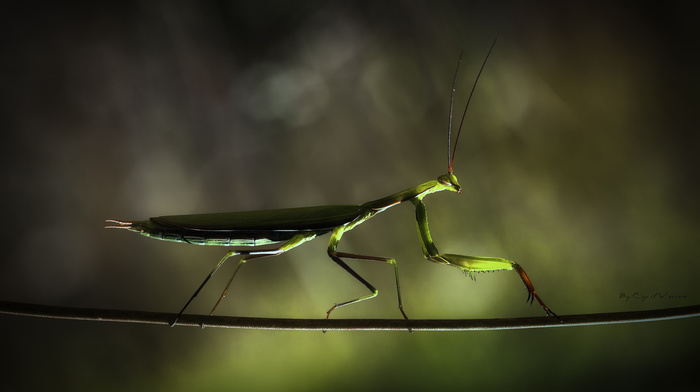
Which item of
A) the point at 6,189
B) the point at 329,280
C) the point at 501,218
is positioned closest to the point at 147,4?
the point at 6,189

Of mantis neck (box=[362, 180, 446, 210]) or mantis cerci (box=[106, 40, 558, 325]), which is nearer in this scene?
mantis cerci (box=[106, 40, 558, 325])

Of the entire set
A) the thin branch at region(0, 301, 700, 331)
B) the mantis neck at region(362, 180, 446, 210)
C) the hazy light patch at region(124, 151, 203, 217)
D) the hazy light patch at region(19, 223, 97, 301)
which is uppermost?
the hazy light patch at region(124, 151, 203, 217)

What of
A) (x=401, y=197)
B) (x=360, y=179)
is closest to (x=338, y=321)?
(x=401, y=197)

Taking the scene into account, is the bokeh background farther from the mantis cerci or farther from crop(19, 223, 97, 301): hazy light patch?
the mantis cerci

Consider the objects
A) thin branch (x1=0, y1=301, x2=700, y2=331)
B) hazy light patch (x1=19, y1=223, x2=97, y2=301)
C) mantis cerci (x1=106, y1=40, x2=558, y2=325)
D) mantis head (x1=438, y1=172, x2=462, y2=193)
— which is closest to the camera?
thin branch (x1=0, y1=301, x2=700, y2=331)

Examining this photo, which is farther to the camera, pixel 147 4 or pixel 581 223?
pixel 581 223

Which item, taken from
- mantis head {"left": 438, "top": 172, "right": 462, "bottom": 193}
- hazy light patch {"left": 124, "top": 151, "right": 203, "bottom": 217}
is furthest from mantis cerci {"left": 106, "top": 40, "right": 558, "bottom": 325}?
hazy light patch {"left": 124, "top": 151, "right": 203, "bottom": 217}

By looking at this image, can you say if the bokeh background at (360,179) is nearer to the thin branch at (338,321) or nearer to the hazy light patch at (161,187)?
the hazy light patch at (161,187)

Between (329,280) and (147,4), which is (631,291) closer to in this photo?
(329,280)

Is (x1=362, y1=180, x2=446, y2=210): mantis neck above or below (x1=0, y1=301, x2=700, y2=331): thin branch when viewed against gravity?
above
